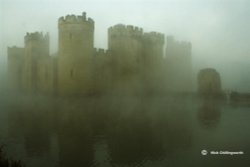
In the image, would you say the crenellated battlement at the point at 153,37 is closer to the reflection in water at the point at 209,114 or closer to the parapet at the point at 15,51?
the reflection in water at the point at 209,114

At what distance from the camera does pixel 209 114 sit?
24047 millimetres

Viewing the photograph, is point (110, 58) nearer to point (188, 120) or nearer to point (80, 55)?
point (80, 55)

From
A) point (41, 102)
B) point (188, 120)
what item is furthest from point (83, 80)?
point (188, 120)

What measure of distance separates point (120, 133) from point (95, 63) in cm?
1411

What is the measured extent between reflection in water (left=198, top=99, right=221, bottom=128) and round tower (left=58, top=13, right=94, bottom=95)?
31.8 feet

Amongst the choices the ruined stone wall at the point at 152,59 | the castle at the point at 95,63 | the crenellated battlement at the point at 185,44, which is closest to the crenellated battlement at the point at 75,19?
the castle at the point at 95,63

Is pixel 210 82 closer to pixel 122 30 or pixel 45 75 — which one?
pixel 122 30

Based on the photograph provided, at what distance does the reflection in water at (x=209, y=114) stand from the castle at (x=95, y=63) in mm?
8711

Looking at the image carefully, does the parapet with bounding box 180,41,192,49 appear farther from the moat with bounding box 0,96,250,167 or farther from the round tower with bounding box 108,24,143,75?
the moat with bounding box 0,96,250,167

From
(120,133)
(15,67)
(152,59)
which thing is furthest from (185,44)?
(120,133)

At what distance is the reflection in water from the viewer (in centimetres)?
2091

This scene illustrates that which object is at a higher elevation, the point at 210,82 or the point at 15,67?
the point at 15,67

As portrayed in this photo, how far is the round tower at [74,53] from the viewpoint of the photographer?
28.5 meters

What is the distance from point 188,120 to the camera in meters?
21.9
